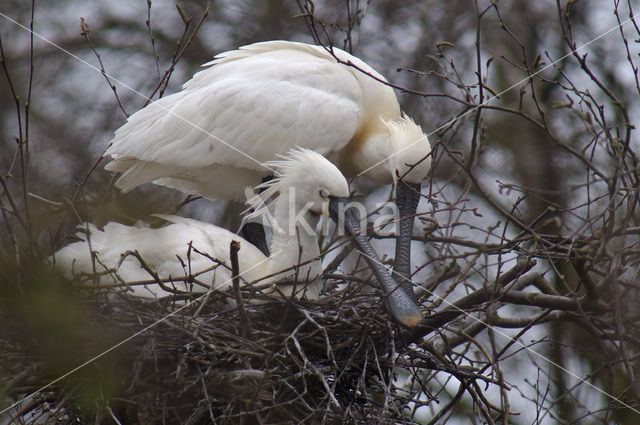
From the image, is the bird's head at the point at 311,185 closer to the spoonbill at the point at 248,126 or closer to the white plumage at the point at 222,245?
the white plumage at the point at 222,245

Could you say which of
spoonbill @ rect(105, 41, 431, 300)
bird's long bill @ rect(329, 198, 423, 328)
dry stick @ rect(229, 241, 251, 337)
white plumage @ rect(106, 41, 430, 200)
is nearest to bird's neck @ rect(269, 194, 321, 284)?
bird's long bill @ rect(329, 198, 423, 328)

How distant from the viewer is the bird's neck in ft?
18.8

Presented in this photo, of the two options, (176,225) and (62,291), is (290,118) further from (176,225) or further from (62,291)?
(62,291)

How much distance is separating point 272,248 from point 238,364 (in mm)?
1329

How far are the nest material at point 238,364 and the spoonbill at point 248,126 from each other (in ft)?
4.85

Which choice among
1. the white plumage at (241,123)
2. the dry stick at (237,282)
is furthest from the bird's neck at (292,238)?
the dry stick at (237,282)

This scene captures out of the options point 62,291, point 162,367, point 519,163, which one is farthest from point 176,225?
point 519,163

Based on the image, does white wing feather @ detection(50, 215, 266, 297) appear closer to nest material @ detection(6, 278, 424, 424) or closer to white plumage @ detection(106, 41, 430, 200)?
nest material @ detection(6, 278, 424, 424)

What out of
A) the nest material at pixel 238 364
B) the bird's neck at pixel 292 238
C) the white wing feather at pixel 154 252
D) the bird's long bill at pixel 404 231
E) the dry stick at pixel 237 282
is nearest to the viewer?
the dry stick at pixel 237 282

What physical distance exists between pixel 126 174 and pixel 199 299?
1.85 m

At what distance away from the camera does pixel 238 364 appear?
186 inches

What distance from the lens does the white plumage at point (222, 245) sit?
205 inches

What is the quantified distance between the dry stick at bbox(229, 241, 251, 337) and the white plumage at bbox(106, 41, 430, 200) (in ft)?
6.47

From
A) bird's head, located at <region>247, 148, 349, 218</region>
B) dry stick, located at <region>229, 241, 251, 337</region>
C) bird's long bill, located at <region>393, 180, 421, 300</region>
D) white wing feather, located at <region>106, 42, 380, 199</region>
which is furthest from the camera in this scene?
bird's long bill, located at <region>393, 180, 421, 300</region>
